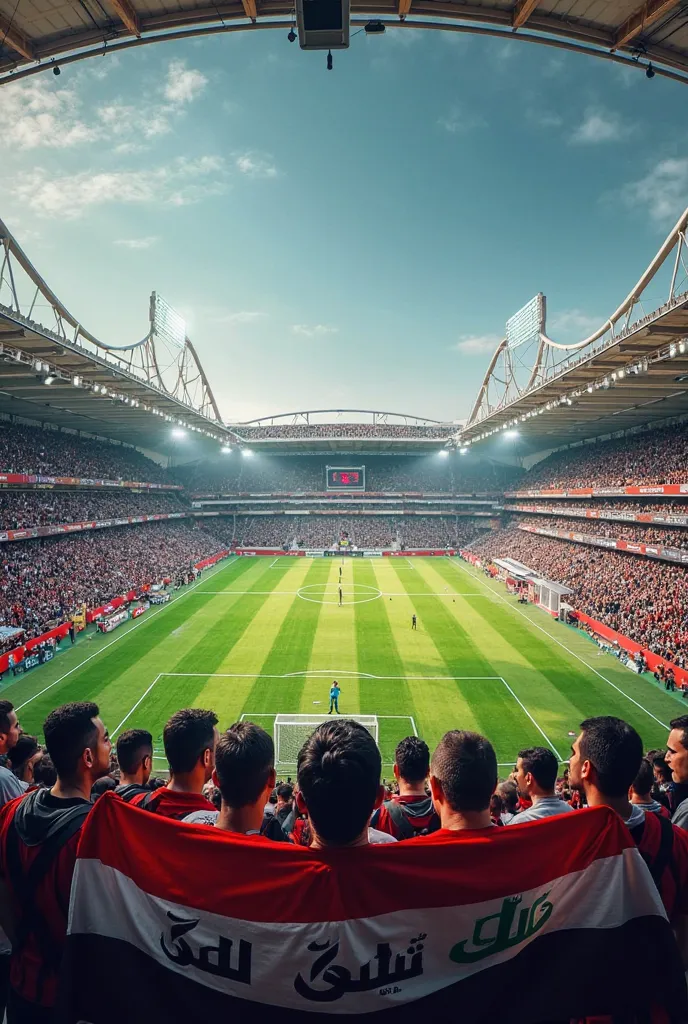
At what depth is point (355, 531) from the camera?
67.4m

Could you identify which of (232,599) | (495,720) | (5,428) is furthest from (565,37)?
(5,428)

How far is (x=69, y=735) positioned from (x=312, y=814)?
7.07 ft

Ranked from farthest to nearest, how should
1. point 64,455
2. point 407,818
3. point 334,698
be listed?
point 64,455 < point 334,698 < point 407,818

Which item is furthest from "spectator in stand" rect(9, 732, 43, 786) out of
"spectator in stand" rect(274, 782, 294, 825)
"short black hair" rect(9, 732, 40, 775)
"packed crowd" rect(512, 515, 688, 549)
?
"packed crowd" rect(512, 515, 688, 549)

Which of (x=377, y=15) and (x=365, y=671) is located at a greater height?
(x=377, y=15)

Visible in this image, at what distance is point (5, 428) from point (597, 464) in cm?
4833

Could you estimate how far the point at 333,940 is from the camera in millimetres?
2131

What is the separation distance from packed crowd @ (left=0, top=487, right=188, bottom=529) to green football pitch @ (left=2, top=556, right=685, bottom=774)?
1051 cm

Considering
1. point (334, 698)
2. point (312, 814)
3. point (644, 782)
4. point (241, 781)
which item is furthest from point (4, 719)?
point (334, 698)

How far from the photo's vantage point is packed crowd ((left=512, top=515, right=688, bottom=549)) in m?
28.9

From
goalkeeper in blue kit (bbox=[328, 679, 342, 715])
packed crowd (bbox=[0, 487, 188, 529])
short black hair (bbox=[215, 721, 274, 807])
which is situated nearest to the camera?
short black hair (bbox=[215, 721, 274, 807])

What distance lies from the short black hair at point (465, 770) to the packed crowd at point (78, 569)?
87.1ft

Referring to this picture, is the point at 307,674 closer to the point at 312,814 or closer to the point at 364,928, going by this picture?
the point at 312,814

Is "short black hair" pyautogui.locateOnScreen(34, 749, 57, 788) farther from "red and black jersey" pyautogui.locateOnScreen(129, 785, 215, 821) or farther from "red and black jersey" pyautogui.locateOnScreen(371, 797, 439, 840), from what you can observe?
"red and black jersey" pyautogui.locateOnScreen(371, 797, 439, 840)
